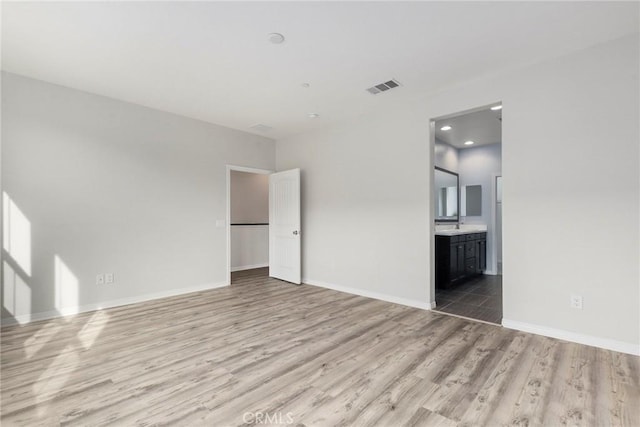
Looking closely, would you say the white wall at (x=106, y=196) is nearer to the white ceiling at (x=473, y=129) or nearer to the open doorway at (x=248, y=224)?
the open doorway at (x=248, y=224)

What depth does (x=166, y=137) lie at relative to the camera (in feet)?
14.4

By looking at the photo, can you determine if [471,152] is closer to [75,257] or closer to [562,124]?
[562,124]

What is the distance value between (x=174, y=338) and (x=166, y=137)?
296 centimetres

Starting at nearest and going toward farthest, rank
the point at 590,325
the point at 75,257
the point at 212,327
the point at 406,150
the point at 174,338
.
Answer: the point at 590,325 → the point at 174,338 → the point at 212,327 → the point at 75,257 → the point at 406,150

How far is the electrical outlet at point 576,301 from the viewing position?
2.74m

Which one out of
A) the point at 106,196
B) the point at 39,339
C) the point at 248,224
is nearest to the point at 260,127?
the point at 106,196

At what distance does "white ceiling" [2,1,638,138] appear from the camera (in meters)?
2.23

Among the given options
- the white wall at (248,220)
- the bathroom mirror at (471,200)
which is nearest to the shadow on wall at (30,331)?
the white wall at (248,220)

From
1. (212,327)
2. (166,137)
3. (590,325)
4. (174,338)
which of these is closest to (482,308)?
(590,325)

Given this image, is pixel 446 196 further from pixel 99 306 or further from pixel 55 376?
pixel 55 376

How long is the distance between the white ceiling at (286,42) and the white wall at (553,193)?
10.4 inches

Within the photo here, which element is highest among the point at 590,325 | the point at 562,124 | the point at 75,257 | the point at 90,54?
the point at 90,54

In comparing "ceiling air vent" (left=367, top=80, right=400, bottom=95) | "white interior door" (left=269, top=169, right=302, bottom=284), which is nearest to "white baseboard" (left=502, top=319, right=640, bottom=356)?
"ceiling air vent" (left=367, top=80, right=400, bottom=95)

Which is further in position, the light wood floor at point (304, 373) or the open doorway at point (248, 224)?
the open doorway at point (248, 224)
